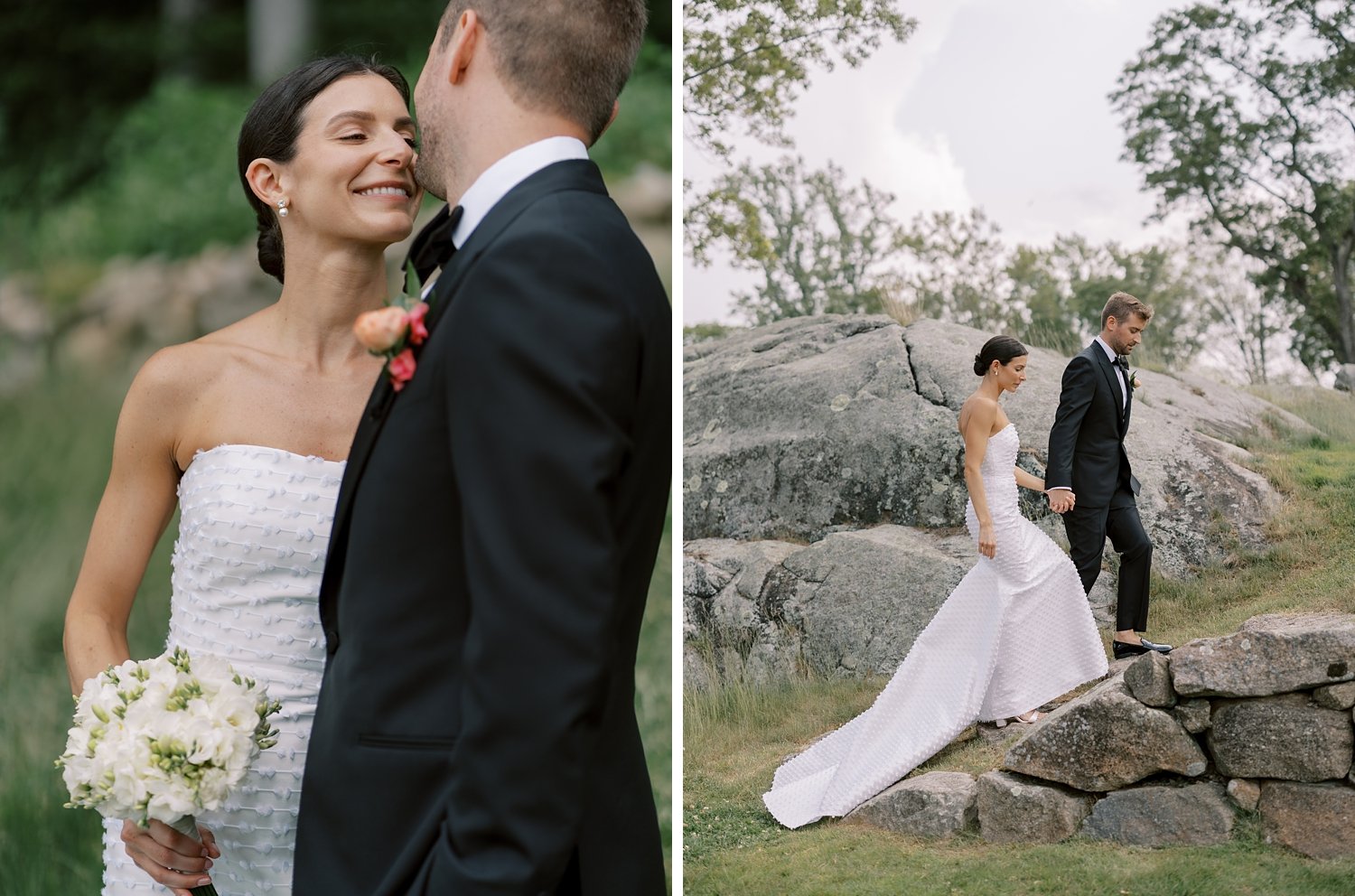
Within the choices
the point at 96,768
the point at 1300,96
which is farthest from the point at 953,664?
the point at 96,768

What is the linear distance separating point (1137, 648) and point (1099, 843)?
2.14ft

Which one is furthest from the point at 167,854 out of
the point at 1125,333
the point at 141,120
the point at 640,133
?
the point at 141,120

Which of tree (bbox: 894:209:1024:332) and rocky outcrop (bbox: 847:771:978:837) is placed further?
tree (bbox: 894:209:1024:332)

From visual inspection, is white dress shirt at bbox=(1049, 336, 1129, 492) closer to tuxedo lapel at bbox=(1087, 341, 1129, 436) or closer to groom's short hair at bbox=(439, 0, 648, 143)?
tuxedo lapel at bbox=(1087, 341, 1129, 436)

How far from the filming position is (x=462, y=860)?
108 centimetres

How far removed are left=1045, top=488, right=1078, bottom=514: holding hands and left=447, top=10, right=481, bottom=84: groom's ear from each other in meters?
3.26

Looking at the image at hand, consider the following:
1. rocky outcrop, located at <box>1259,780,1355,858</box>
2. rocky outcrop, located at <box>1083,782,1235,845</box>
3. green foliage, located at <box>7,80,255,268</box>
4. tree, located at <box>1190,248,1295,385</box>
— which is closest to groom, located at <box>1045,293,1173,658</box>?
tree, located at <box>1190,248,1295,385</box>

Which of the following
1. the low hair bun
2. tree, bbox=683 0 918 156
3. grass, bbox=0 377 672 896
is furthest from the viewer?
tree, bbox=683 0 918 156

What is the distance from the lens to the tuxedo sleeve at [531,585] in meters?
1.07

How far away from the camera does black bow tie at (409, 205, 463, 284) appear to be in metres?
1.29

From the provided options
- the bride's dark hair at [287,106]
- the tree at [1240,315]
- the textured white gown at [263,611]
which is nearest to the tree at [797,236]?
the tree at [1240,315]

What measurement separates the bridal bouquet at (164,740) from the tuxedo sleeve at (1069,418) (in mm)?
3141

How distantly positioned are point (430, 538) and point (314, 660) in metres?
0.93

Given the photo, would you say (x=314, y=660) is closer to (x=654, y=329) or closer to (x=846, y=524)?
(x=654, y=329)
